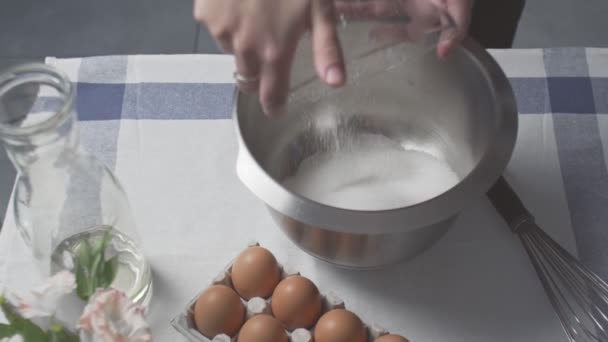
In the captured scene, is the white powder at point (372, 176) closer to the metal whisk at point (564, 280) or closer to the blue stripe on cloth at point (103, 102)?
the metal whisk at point (564, 280)

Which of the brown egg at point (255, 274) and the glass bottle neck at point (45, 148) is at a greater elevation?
the glass bottle neck at point (45, 148)

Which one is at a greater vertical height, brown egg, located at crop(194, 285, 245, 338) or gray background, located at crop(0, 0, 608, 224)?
brown egg, located at crop(194, 285, 245, 338)

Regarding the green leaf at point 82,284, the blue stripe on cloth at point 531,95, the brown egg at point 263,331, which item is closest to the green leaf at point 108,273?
the green leaf at point 82,284

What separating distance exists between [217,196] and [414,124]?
0.22 m

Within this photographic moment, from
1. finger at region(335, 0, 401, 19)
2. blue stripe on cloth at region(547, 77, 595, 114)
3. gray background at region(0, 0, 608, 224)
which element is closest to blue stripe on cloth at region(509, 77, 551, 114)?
blue stripe on cloth at region(547, 77, 595, 114)

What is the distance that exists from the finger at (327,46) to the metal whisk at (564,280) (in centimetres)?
25

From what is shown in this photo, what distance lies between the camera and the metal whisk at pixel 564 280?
60cm

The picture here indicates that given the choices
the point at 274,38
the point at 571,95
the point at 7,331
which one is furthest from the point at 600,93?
the point at 7,331

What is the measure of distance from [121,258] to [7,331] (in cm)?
16

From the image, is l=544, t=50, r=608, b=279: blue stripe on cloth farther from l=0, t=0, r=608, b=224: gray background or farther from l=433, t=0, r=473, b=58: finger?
l=0, t=0, r=608, b=224: gray background

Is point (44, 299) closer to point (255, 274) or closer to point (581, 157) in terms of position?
point (255, 274)

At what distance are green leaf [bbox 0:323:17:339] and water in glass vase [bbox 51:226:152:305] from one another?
0.10m

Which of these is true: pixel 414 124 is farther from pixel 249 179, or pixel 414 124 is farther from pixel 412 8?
pixel 249 179

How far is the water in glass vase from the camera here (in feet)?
1.85
